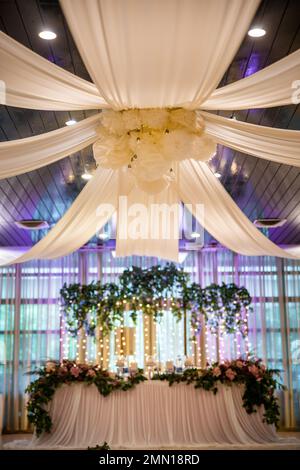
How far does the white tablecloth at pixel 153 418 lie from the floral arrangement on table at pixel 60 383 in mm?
87

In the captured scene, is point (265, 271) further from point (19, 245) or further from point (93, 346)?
point (19, 245)

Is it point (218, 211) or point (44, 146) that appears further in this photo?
point (218, 211)

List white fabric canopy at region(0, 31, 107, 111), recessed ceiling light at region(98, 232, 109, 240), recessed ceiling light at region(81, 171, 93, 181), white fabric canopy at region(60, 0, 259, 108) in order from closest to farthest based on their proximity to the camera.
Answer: white fabric canopy at region(60, 0, 259, 108) → white fabric canopy at region(0, 31, 107, 111) → recessed ceiling light at region(81, 171, 93, 181) → recessed ceiling light at region(98, 232, 109, 240)

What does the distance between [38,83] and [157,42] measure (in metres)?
0.92

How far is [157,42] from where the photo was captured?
3242mm

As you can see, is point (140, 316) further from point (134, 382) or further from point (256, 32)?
point (256, 32)

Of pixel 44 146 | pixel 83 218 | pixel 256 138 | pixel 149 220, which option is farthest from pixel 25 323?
pixel 256 138

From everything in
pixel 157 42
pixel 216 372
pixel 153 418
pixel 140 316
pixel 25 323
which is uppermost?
pixel 157 42

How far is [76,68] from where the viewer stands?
4.99m

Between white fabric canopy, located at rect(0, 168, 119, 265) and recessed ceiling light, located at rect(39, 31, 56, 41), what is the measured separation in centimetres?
143

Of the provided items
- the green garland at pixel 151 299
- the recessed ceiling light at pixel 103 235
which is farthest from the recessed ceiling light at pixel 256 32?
the green garland at pixel 151 299

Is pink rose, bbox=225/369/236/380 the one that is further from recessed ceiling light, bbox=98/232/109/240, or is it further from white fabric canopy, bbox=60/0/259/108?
white fabric canopy, bbox=60/0/259/108

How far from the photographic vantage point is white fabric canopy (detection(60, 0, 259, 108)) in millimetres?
2914

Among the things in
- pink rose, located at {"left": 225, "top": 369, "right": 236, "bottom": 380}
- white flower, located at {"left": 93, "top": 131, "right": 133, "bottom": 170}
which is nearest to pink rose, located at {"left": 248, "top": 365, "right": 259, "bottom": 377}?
pink rose, located at {"left": 225, "top": 369, "right": 236, "bottom": 380}
